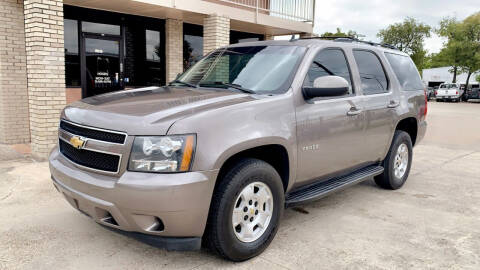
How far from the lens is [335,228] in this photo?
13.6ft

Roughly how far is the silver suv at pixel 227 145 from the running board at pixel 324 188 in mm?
14

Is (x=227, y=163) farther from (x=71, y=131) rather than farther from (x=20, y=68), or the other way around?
(x=20, y=68)

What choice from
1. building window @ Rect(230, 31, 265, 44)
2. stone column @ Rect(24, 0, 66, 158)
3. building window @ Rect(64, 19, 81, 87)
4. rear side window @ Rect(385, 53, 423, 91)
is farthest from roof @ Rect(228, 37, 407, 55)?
building window @ Rect(230, 31, 265, 44)

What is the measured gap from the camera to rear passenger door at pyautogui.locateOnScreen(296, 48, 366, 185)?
3744 millimetres

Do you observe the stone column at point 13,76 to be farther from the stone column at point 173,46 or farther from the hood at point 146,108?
the hood at point 146,108

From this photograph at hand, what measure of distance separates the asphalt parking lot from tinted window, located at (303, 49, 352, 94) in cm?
148

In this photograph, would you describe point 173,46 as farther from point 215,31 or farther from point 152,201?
point 152,201

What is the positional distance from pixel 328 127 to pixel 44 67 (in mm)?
5170

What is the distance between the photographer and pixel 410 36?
4850cm

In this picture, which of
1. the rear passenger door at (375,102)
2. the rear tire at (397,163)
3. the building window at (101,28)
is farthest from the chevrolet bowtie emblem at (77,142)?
the building window at (101,28)

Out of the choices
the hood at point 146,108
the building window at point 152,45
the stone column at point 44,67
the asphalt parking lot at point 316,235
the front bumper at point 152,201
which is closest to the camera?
the front bumper at point 152,201

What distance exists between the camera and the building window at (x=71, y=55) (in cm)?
1011

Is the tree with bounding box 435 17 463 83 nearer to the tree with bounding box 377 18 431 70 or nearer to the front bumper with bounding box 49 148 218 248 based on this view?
the tree with bounding box 377 18 431 70

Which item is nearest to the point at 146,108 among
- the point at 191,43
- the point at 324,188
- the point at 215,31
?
the point at 324,188
